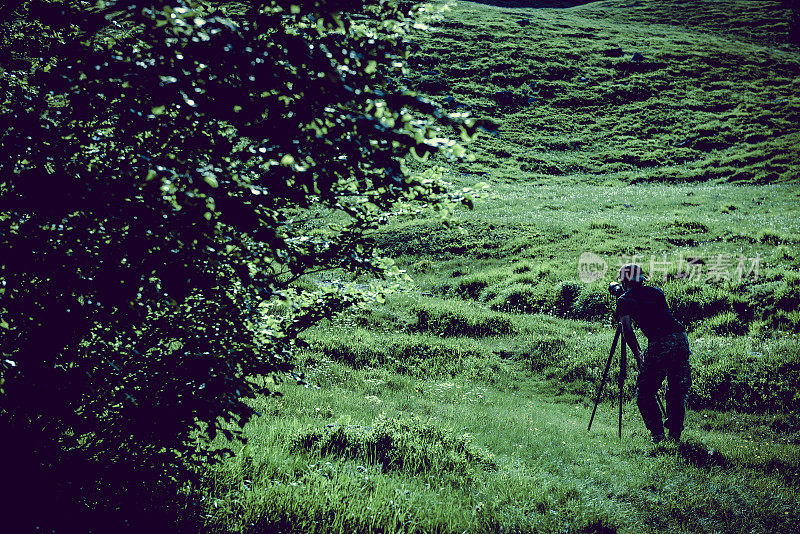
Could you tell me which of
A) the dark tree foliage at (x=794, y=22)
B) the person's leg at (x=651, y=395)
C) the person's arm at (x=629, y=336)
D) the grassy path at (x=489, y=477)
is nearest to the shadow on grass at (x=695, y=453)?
the grassy path at (x=489, y=477)

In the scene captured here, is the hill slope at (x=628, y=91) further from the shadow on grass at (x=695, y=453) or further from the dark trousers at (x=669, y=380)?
the shadow on grass at (x=695, y=453)

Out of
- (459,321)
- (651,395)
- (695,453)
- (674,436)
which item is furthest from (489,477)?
(459,321)

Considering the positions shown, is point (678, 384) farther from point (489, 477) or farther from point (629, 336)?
point (489, 477)

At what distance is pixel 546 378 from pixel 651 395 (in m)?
4.22

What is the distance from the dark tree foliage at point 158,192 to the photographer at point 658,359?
227 inches

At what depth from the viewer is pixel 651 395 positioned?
8.25 metres

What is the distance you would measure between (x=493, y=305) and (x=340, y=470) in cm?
1323

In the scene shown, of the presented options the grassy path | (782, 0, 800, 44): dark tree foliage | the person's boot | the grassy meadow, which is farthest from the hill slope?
the person's boot

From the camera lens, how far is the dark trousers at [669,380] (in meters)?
8.13

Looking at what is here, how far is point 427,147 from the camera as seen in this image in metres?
2.76

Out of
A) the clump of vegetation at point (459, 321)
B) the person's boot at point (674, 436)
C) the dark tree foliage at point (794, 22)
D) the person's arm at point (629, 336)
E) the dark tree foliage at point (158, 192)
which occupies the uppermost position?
the dark tree foliage at point (794, 22)

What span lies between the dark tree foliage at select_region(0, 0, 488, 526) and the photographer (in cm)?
578

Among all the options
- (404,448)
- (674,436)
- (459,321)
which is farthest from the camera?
(459,321)

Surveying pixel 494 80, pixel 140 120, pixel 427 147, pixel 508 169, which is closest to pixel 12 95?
pixel 140 120
